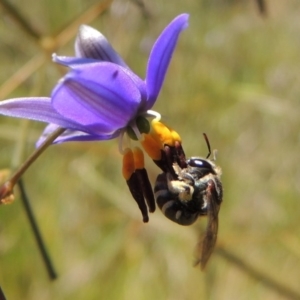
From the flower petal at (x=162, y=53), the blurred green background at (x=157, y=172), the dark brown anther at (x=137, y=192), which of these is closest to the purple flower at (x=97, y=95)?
the flower petal at (x=162, y=53)

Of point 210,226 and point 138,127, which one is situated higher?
point 138,127

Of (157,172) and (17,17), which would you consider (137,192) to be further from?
(157,172)

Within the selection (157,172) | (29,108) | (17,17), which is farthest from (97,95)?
(157,172)

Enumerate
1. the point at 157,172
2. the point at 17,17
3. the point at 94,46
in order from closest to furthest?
1. the point at 94,46
2. the point at 17,17
3. the point at 157,172

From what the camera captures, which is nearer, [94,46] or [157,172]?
[94,46]

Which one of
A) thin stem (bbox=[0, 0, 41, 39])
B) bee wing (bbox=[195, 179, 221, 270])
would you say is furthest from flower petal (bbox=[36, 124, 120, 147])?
thin stem (bbox=[0, 0, 41, 39])

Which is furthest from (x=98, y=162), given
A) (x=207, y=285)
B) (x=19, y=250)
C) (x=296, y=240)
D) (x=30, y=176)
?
(x=296, y=240)

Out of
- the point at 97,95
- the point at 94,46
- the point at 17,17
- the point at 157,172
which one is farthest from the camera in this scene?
the point at 157,172
